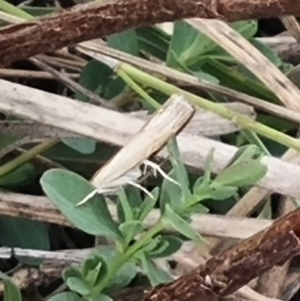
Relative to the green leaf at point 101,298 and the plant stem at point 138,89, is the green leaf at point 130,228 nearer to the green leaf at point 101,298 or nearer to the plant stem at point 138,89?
the green leaf at point 101,298

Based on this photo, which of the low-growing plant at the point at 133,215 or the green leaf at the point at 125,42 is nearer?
the low-growing plant at the point at 133,215

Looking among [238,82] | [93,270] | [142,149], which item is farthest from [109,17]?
[238,82]

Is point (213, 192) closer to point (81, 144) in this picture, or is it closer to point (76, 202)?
point (76, 202)

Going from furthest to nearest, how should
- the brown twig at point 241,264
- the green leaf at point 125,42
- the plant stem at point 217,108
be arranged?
the green leaf at point 125,42, the plant stem at point 217,108, the brown twig at point 241,264

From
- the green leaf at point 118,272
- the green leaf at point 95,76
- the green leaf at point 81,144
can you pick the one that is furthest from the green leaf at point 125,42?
the green leaf at point 118,272

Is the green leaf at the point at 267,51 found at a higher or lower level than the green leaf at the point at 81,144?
higher

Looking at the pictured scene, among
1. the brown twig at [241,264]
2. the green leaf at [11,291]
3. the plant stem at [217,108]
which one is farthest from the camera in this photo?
the plant stem at [217,108]

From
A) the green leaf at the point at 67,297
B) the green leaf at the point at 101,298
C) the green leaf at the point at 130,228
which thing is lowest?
the green leaf at the point at 67,297
